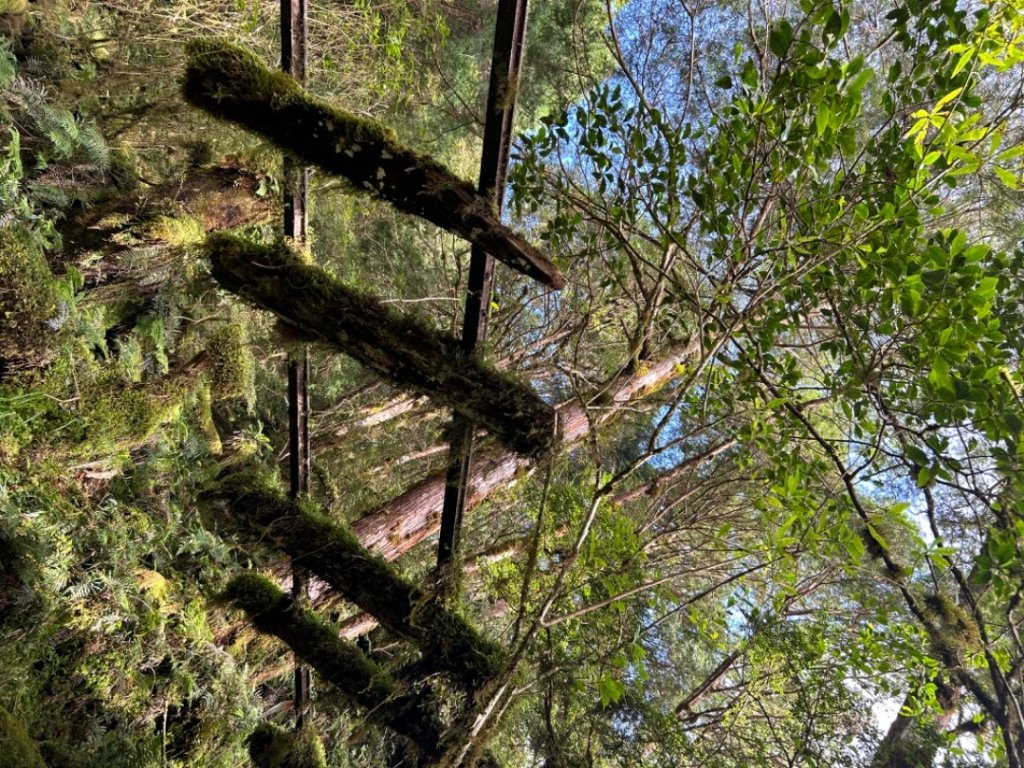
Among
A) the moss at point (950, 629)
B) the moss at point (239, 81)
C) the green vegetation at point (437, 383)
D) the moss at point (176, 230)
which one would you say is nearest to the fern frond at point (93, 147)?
the green vegetation at point (437, 383)

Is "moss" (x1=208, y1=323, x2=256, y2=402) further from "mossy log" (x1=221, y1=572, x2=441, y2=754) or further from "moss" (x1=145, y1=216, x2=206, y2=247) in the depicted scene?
"mossy log" (x1=221, y1=572, x2=441, y2=754)

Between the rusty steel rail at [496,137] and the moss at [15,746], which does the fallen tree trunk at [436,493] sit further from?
the moss at [15,746]

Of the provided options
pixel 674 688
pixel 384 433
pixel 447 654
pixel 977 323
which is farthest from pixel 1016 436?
pixel 674 688

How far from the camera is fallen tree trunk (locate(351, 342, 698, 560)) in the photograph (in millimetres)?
4160

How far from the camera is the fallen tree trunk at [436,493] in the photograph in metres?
4.16

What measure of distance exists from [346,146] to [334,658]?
309 cm

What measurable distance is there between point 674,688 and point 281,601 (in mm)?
7385

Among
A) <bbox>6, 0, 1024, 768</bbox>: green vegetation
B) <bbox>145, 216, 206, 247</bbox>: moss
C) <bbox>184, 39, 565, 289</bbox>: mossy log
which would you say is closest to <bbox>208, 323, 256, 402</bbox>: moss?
<bbox>6, 0, 1024, 768</bbox>: green vegetation

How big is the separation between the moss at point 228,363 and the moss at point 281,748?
2.32m

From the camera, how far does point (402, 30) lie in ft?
16.8

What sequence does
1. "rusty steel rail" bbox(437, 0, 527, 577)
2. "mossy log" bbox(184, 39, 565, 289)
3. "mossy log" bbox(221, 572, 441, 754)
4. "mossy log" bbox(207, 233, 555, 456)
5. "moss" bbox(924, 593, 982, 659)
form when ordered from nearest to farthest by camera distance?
"rusty steel rail" bbox(437, 0, 527, 577) < "mossy log" bbox(184, 39, 565, 289) < "mossy log" bbox(207, 233, 555, 456) < "mossy log" bbox(221, 572, 441, 754) < "moss" bbox(924, 593, 982, 659)

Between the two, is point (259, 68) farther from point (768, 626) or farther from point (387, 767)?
point (387, 767)

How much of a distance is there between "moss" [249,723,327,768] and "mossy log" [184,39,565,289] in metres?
3.41

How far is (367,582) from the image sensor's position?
141 inches
